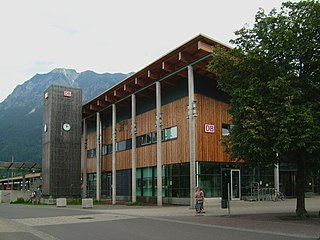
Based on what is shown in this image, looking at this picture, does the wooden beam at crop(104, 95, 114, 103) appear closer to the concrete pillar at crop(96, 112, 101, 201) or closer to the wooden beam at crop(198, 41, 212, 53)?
the concrete pillar at crop(96, 112, 101, 201)

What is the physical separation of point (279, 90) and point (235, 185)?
18.2m

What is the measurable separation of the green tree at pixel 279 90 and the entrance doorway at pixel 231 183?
1340 centimetres

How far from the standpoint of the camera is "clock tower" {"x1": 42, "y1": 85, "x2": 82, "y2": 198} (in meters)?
44.7

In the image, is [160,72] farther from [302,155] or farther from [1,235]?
[1,235]

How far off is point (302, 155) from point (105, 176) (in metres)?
34.3

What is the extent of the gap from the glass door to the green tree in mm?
14081

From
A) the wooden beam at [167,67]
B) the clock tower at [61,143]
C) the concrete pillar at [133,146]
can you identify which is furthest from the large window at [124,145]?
the wooden beam at [167,67]

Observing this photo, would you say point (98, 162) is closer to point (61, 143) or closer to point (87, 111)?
point (61, 143)

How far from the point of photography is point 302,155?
760 inches

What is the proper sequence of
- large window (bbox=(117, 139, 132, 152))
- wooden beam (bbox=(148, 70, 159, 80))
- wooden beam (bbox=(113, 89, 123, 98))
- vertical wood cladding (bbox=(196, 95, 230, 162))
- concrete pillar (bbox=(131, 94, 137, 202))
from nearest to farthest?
1. vertical wood cladding (bbox=(196, 95, 230, 162))
2. wooden beam (bbox=(148, 70, 159, 80))
3. concrete pillar (bbox=(131, 94, 137, 202))
4. wooden beam (bbox=(113, 89, 123, 98))
5. large window (bbox=(117, 139, 132, 152))

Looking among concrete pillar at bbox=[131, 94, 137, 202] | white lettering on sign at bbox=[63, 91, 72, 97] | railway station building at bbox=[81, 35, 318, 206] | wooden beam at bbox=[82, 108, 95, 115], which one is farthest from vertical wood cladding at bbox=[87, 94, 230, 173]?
wooden beam at bbox=[82, 108, 95, 115]

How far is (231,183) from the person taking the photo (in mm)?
33969

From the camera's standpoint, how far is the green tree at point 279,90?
1727 cm

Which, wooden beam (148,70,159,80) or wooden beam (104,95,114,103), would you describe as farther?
wooden beam (104,95,114,103)
